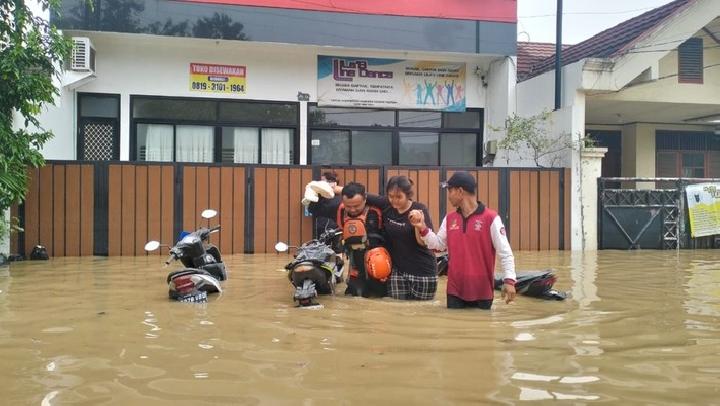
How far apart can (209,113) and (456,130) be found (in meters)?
6.17

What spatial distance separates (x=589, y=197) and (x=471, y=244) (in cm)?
873

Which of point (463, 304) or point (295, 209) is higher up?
point (295, 209)

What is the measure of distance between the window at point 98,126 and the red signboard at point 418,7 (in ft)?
11.8

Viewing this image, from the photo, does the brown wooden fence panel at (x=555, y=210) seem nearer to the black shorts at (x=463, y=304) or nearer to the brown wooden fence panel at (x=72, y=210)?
the black shorts at (x=463, y=304)

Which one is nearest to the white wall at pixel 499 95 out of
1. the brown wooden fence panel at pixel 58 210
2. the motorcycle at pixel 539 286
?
the motorcycle at pixel 539 286

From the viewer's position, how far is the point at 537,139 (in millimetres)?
14008

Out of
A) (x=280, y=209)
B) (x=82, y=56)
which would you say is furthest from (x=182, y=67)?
(x=280, y=209)

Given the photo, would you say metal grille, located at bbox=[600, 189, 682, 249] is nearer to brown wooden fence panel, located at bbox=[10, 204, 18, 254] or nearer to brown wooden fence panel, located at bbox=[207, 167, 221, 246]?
brown wooden fence panel, located at bbox=[207, 167, 221, 246]

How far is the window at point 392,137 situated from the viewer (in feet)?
51.9

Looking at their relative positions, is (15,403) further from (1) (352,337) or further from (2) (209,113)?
(2) (209,113)

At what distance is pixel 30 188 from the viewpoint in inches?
428

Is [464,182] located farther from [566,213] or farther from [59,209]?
[566,213]

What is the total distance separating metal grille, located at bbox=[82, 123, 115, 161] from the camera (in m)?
14.7

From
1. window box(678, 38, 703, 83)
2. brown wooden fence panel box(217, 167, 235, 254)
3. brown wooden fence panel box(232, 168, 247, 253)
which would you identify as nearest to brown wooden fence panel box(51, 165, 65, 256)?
brown wooden fence panel box(217, 167, 235, 254)
